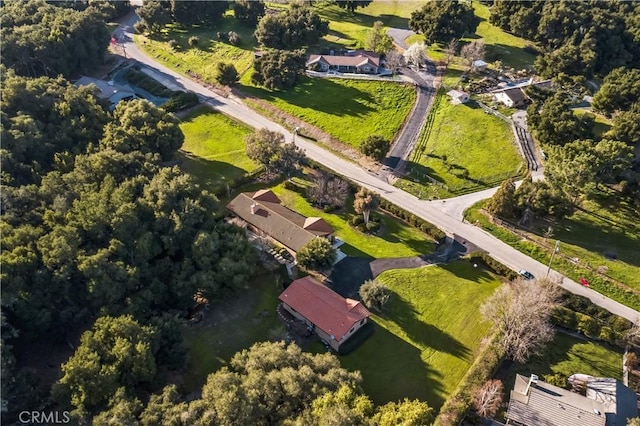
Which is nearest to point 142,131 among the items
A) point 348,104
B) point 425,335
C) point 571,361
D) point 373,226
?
point 373,226

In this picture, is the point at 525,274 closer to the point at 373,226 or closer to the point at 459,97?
the point at 373,226

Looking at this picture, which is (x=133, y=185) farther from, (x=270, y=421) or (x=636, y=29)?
(x=636, y=29)

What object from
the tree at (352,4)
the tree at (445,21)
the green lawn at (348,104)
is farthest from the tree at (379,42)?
the tree at (352,4)

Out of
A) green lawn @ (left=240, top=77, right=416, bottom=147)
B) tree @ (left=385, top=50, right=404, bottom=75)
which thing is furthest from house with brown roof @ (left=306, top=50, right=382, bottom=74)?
green lawn @ (left=240, top=77, right=416, bottom=147)

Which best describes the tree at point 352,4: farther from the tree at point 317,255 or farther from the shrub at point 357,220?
the tree at point 317,255

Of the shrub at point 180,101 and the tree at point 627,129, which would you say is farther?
the shrub at point 180,101
